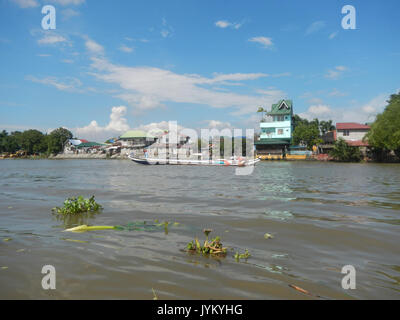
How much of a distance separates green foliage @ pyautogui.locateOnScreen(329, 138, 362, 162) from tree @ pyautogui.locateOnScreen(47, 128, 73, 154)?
262ft

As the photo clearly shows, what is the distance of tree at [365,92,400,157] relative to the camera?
36.7 m

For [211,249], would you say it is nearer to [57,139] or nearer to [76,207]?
[76,207]

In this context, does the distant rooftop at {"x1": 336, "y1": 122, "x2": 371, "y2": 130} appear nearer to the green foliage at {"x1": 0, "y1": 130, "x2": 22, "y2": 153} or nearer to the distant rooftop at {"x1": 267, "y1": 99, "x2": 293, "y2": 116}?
the distant rooftop at {"x1": 267, "y1": 99, "x2": 293, "y2": 116}

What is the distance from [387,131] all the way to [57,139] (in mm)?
88710

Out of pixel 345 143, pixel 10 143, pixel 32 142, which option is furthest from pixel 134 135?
pixel 345 143

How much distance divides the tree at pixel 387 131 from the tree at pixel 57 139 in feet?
278

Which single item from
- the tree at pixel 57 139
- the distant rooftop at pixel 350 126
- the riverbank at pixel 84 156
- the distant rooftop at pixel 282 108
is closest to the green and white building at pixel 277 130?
the distant rooftop at pixel 282 108

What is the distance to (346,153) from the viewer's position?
43094mm

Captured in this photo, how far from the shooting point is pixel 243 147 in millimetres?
59656

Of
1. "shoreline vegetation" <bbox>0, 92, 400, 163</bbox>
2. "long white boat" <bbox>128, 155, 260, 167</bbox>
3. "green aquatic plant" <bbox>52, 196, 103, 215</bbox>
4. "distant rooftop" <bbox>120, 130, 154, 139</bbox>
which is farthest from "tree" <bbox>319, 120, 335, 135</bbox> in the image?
"green aquatic plant" <bbox>52, 196, 103, 215</bbox>
